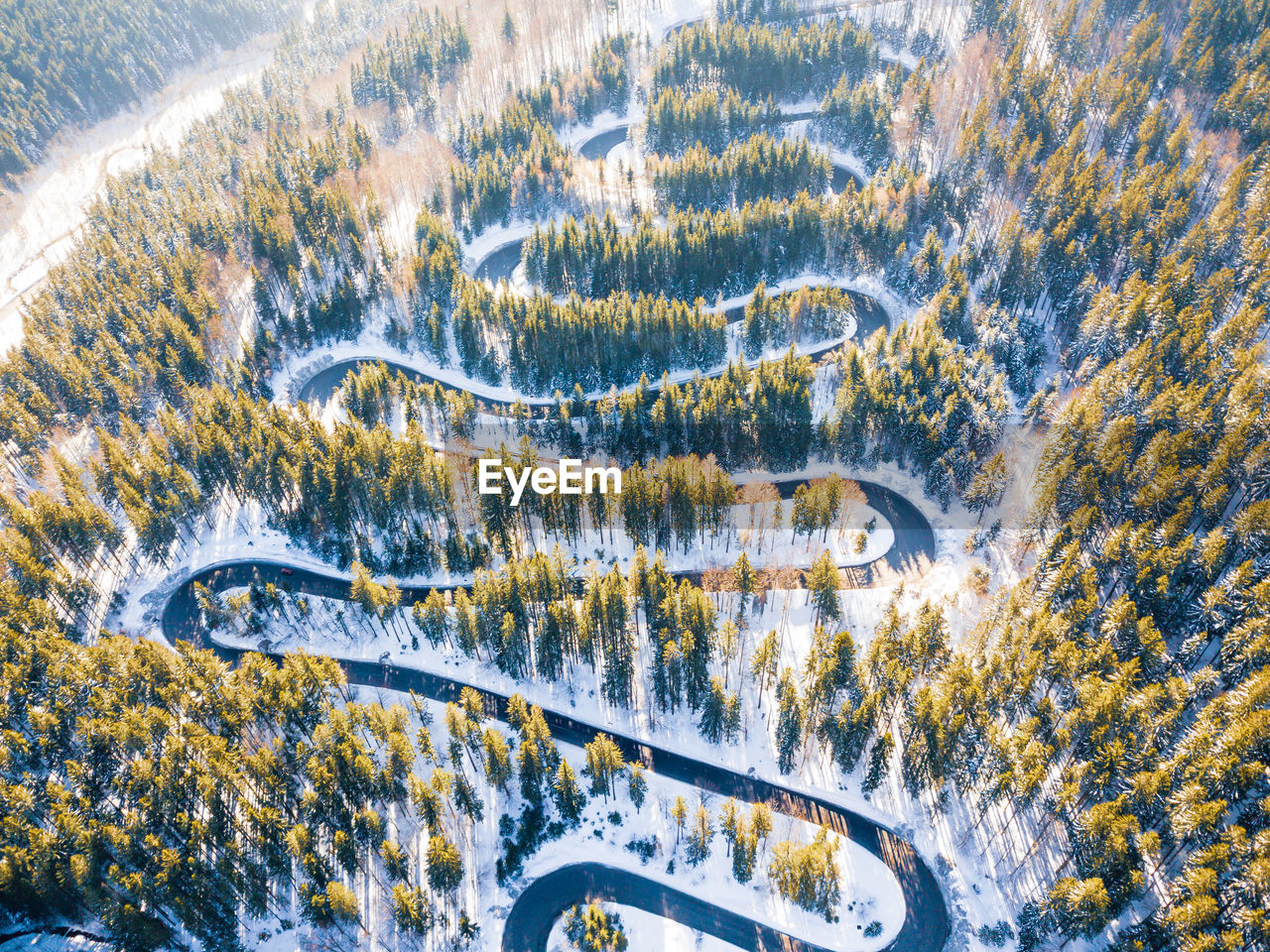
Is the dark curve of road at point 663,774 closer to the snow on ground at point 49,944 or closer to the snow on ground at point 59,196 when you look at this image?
the snow on ground at point 49,944

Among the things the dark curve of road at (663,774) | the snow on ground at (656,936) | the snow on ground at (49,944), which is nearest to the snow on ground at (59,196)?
the dark curve of road at (663,774)

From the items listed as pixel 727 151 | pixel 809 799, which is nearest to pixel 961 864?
pixel 809 799

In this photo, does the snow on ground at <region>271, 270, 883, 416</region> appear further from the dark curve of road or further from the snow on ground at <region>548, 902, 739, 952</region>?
the snow on ground at <region>548, 902, 739, 952</region>

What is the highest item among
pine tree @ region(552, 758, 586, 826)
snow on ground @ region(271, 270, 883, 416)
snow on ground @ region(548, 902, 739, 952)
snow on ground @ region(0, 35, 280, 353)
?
snow on ground @ region(0, 35, 280, 353)

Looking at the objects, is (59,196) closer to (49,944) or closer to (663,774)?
(49,944)

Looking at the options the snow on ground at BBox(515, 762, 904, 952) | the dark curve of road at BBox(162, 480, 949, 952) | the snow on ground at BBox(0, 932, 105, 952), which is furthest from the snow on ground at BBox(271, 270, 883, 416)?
the snow on ground at BBox(0, 932, 105, 952)

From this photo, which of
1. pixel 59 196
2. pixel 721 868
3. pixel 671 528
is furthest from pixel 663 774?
pixel 59 196
